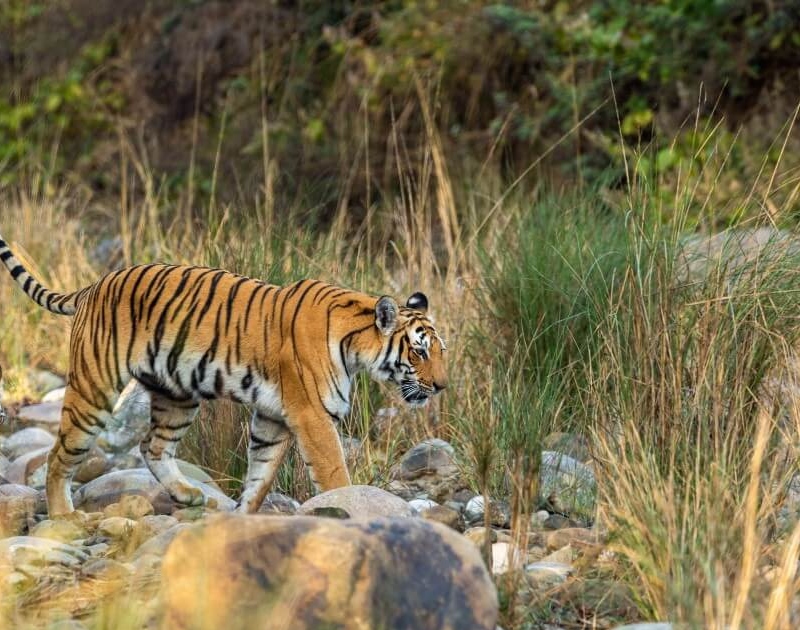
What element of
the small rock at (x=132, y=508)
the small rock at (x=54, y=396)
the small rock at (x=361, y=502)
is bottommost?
the small rock at (x=54, y=396)

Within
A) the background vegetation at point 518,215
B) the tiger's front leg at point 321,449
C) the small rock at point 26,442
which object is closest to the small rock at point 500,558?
the background vegetation at point 518,215

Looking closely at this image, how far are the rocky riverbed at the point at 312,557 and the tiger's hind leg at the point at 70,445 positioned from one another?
0.47ft

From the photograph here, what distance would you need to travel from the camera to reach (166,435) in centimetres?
647

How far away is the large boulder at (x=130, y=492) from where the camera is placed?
636 centimetres

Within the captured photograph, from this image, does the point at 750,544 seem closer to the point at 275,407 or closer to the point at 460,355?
the point at 275,407

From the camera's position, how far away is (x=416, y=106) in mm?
14219

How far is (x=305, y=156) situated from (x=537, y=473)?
29.1 feet

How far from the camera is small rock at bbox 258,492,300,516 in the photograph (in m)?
6.29

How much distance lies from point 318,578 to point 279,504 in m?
2.65

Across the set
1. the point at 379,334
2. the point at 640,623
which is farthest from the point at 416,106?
the point at 640,623

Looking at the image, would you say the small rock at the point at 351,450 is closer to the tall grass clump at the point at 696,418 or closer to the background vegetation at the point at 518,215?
the background vegetation at the point at 518,215

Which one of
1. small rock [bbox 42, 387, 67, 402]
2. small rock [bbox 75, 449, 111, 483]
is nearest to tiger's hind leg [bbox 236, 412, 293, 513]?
small rock [bbox 75, 449, 111, 483]

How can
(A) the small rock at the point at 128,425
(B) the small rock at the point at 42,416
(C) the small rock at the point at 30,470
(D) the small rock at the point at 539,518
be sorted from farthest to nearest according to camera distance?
(B) the small rock at the point at 42,416 < (A) the small rock at the point at 128,425 < (C) the small rock at the point at 30,470 < (D) the small rock at the point at 539,518

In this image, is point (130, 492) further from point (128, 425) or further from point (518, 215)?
point (518, 215)
